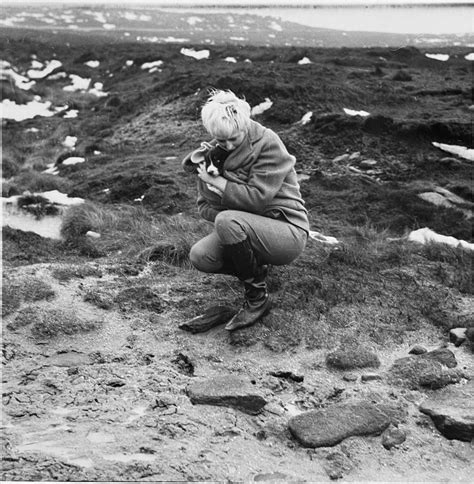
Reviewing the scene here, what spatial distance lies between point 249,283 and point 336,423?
1388 mm

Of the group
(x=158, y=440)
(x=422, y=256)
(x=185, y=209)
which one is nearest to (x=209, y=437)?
(x=158, y=440)

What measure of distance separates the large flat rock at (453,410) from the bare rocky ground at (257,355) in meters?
Result: 0.01

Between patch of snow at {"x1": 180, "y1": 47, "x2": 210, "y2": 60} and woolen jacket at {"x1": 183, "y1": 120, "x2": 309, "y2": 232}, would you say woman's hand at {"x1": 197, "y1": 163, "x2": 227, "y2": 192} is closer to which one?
woolen jacket at {"x1": 183, "y1": 120, "x2": 309, "y2": 232}

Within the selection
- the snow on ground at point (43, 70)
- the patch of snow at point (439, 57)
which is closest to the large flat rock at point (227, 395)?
the patch of snow at point (439, 57)

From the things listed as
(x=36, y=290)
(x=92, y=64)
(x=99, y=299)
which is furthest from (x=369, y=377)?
(x=92, y=64)

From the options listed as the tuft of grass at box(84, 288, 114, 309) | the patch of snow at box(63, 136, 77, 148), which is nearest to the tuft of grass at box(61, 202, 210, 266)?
the tuft of grass at box(84, 288, 114, 309)

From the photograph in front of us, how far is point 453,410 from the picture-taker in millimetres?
3805

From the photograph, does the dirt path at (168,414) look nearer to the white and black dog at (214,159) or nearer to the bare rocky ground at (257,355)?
the bare rocky ground at (257,355)

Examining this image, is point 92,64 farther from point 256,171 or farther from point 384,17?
point 256,171

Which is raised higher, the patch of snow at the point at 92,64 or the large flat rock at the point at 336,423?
the large flat rock at the point at 336,423

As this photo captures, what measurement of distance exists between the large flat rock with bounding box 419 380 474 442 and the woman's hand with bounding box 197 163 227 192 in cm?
193

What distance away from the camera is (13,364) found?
4.25 metres

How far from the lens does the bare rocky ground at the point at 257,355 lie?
3264 mm

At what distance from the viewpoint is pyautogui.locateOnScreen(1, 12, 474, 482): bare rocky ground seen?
326 centimetres
